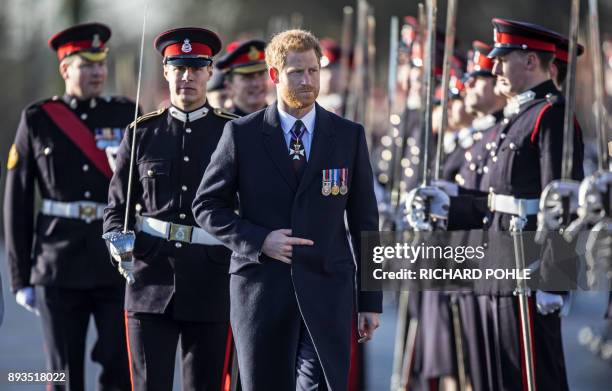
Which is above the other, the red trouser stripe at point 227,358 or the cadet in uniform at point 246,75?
the cadet in uniform at point 246,75

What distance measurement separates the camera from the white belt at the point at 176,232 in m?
7.75

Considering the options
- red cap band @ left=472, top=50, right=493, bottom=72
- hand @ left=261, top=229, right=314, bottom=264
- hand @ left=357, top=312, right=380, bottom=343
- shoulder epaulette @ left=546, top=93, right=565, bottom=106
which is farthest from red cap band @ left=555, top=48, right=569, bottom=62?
hand @ left=261, top=229, right=314, bottom=264

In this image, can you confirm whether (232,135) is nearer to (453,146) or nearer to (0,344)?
(453,146)

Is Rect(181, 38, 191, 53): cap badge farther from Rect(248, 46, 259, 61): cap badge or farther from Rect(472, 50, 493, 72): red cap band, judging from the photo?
Rect(472, 50, 493, 72): red cap band

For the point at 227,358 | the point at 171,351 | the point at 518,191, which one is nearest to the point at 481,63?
the point at 518,191

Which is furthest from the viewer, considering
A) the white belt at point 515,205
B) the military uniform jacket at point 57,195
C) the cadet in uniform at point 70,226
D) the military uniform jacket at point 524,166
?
the military uniform jacket at point 57,195

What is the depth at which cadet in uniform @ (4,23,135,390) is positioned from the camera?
8773mm

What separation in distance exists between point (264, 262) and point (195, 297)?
976 mm

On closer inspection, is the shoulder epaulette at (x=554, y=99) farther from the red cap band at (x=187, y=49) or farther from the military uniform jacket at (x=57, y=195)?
the military uniform jacket at (x=57, y=195)

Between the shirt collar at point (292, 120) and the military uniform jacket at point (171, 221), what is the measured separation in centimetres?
93

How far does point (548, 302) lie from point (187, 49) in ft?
6.81

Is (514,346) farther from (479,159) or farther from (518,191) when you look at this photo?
(479,159)

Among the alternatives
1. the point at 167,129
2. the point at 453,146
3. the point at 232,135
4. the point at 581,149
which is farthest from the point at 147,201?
the point at 453,146

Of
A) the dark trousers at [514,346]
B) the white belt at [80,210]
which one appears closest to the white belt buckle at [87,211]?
the white belt at [80,210]
